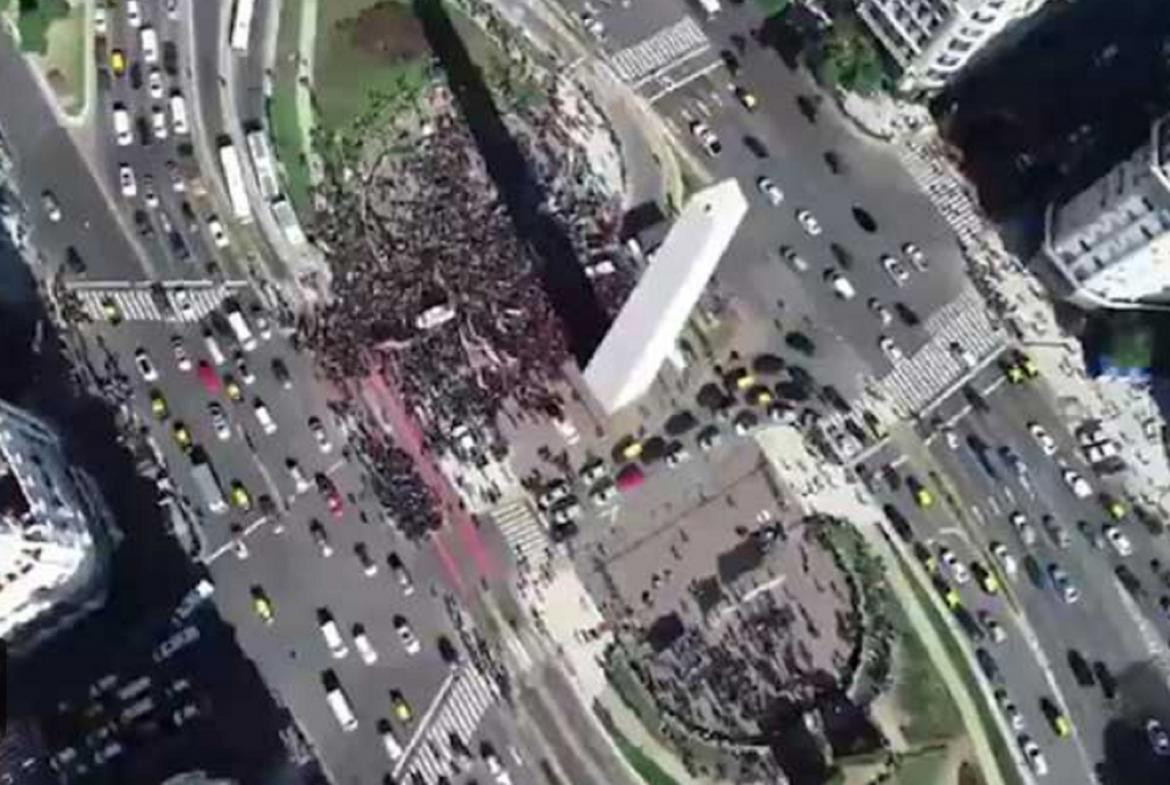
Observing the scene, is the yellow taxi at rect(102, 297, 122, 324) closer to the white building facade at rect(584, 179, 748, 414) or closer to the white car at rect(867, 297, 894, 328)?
the white building facade at rect(584, 179, 748, 414)

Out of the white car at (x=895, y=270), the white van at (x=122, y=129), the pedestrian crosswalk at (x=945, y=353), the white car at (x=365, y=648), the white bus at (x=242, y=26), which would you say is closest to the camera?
the white car at (x=365, y=648)

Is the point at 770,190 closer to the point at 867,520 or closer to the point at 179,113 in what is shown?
the point at 867,520

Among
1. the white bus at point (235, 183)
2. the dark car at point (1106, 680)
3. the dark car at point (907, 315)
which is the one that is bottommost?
the dark car at point (1106, 680)

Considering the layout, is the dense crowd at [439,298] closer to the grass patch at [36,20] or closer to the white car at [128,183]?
the white car at [128,183]

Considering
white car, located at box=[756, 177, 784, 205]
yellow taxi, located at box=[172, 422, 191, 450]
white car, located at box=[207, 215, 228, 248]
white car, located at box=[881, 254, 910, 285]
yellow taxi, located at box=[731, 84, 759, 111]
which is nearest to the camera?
yellow taxi, located at box=[172, 422, 191, 450]

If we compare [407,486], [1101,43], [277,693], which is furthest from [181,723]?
[1101,43]

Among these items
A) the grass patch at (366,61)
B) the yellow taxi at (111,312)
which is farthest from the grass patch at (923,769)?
the yellow taxi at (111,312)

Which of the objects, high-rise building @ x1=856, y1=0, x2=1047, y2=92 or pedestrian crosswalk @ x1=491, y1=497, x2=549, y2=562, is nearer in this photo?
high-rise building @ x1=856, y1=0, x2=1047, y2=92

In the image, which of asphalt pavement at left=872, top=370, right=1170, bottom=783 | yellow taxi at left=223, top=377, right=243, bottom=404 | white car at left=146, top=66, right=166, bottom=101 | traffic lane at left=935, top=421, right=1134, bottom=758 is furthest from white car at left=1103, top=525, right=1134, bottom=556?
white car at left=146, top=66, right=166, bottom=101
